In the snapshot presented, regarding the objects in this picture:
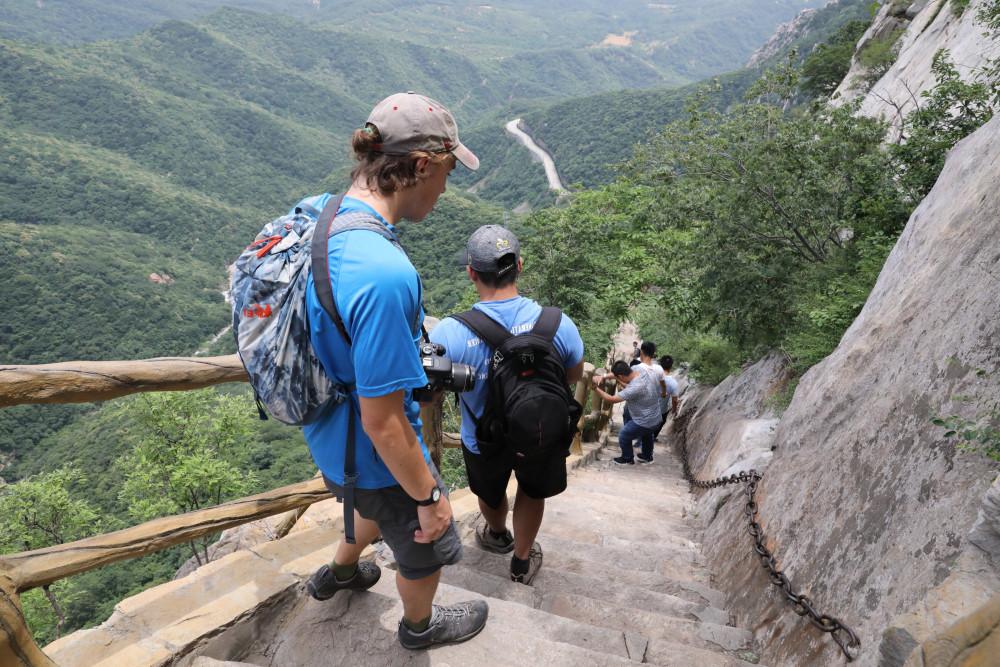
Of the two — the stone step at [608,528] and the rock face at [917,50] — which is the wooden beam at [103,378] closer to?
the stone step at [608,528]

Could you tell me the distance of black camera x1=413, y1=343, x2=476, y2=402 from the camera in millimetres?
1982

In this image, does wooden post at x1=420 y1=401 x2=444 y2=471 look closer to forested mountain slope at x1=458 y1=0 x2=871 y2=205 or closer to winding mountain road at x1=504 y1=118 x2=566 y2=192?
forested mountain slope at x1=458 y1=0 x2=871 y2=205

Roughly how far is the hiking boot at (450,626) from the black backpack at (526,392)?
0.65 meters

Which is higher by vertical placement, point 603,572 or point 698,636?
point 698,636

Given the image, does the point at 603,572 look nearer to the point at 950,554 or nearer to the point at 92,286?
the point at 950,554

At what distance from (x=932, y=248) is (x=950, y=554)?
2.27 meters

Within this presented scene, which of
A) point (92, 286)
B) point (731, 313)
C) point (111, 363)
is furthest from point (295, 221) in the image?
point (92, 286)

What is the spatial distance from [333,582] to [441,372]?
96 centimetres

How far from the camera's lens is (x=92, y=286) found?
59.0 metres

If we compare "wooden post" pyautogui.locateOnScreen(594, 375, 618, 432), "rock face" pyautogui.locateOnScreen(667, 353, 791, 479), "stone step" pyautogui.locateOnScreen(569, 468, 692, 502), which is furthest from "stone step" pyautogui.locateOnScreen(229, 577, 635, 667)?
"wooden post" pyautogui.locateOnScreen(594, 375, 618, 432)

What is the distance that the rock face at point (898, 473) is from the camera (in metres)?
1.75

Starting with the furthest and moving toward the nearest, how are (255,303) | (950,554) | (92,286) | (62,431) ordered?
(92,286) → (62,431) → (950,554) → (255,303)

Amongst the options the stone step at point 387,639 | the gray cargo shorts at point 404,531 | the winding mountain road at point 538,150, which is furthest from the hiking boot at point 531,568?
the winding mountain road at point 538,150

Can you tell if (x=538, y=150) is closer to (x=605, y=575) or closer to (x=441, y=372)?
(x=605, y=575)
